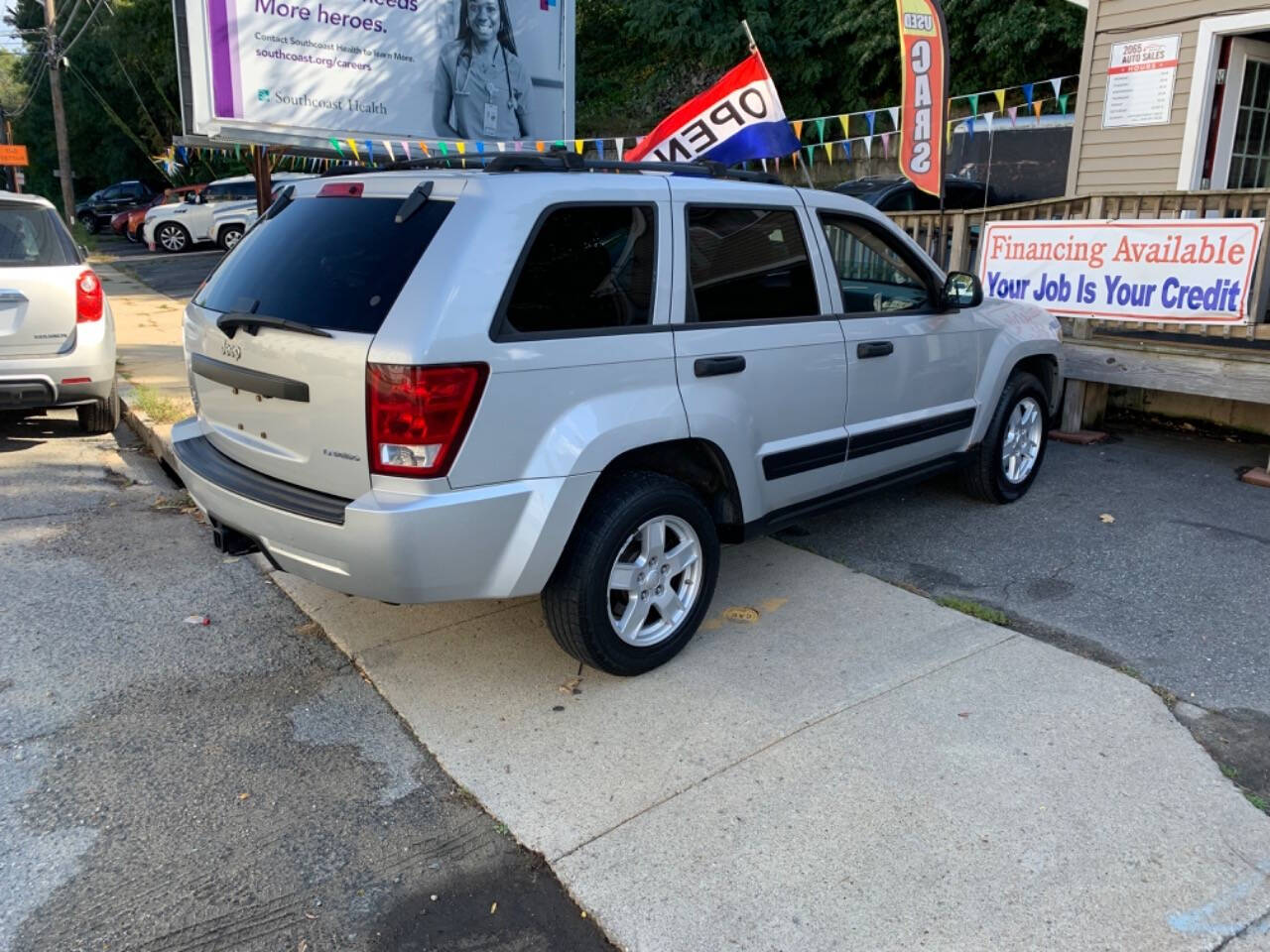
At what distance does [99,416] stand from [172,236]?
1976 cm

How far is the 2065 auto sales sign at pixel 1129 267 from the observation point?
20.4 ft

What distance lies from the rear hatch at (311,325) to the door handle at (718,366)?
1.09 meters

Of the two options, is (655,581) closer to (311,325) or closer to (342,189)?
(311,325)

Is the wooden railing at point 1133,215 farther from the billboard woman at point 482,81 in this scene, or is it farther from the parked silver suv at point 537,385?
the billboard woman at point 482,81

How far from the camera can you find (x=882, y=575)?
4.77 m

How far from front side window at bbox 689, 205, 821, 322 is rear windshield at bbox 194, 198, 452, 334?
→ 3.47 ft

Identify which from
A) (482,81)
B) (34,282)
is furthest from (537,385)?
(482,81)

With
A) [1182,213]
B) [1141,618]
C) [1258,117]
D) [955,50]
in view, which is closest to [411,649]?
[1141,618]

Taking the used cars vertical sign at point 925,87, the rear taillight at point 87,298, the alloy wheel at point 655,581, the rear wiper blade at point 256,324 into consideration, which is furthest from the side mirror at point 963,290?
the rear taillight at point 87,298

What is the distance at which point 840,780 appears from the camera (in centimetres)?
310

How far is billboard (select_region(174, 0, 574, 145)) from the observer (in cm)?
1066

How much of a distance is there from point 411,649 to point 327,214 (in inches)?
67.7

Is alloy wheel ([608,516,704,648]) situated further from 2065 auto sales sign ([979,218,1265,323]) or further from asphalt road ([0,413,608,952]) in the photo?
2065 auto sales sign ([979,218,1265,323])

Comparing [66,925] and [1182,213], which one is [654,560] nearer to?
[66,925]
